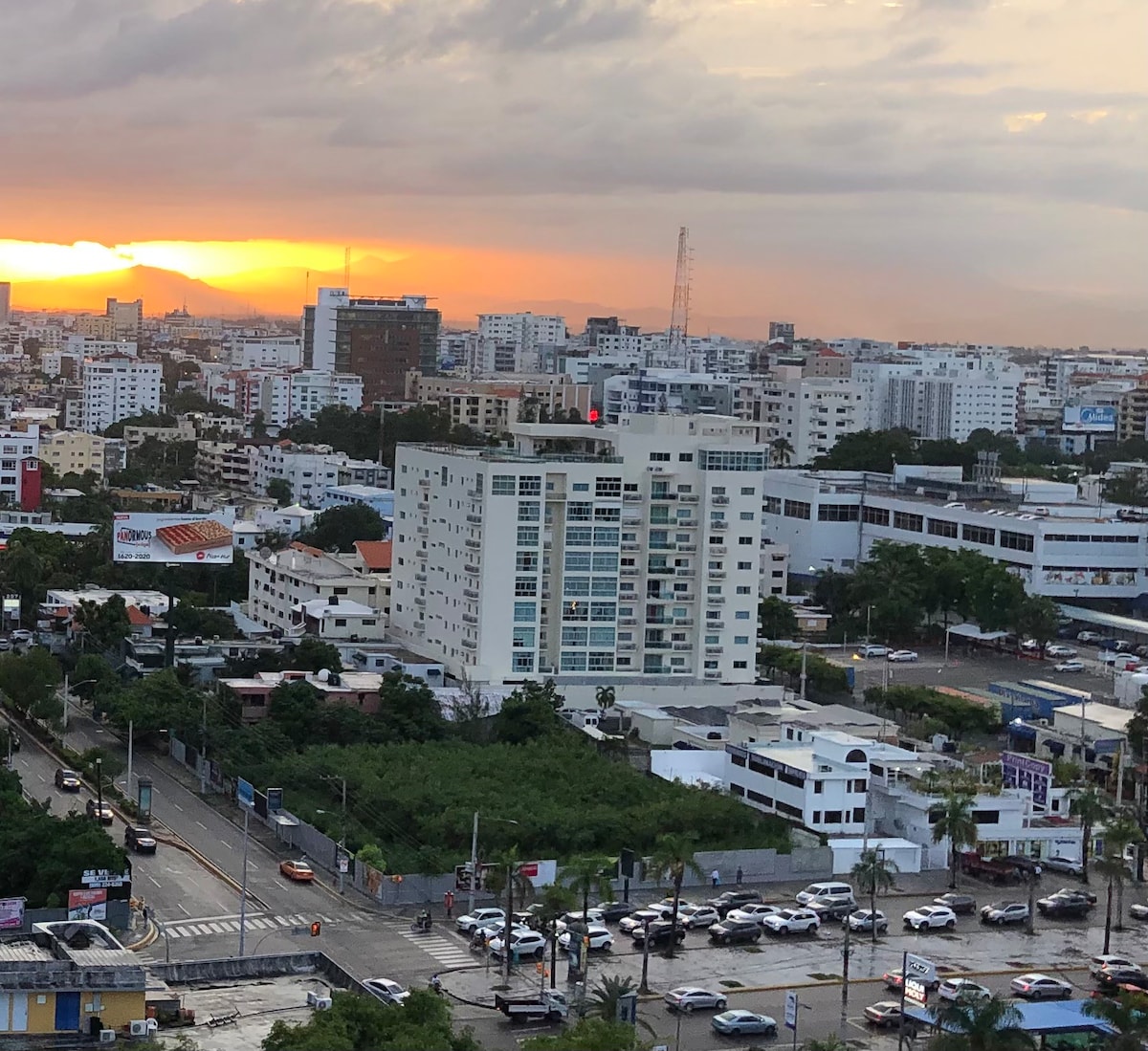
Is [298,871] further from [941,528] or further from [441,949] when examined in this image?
[941,528]

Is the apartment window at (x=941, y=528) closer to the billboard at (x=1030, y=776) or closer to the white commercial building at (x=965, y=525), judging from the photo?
the white commercial building at (x=965, y=525)

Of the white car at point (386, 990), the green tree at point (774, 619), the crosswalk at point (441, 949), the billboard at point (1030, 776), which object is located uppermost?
the green tree at point (774, 619)

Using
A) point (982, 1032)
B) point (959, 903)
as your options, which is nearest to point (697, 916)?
point (959, 903)

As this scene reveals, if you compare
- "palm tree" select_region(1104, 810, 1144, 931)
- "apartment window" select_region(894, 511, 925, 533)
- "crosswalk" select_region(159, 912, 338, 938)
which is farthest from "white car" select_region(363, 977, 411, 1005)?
"apartment window" select_region(894, 511, 925, 533)

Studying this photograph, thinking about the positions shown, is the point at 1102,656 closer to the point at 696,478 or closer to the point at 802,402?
the point at 696,478

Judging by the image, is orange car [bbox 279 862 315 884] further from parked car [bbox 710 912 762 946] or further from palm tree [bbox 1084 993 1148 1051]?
palm tree [bbox 1084 993 1148 1051]

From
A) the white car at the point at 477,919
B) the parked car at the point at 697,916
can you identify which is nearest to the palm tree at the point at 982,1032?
the parked car at the point at 697,916
